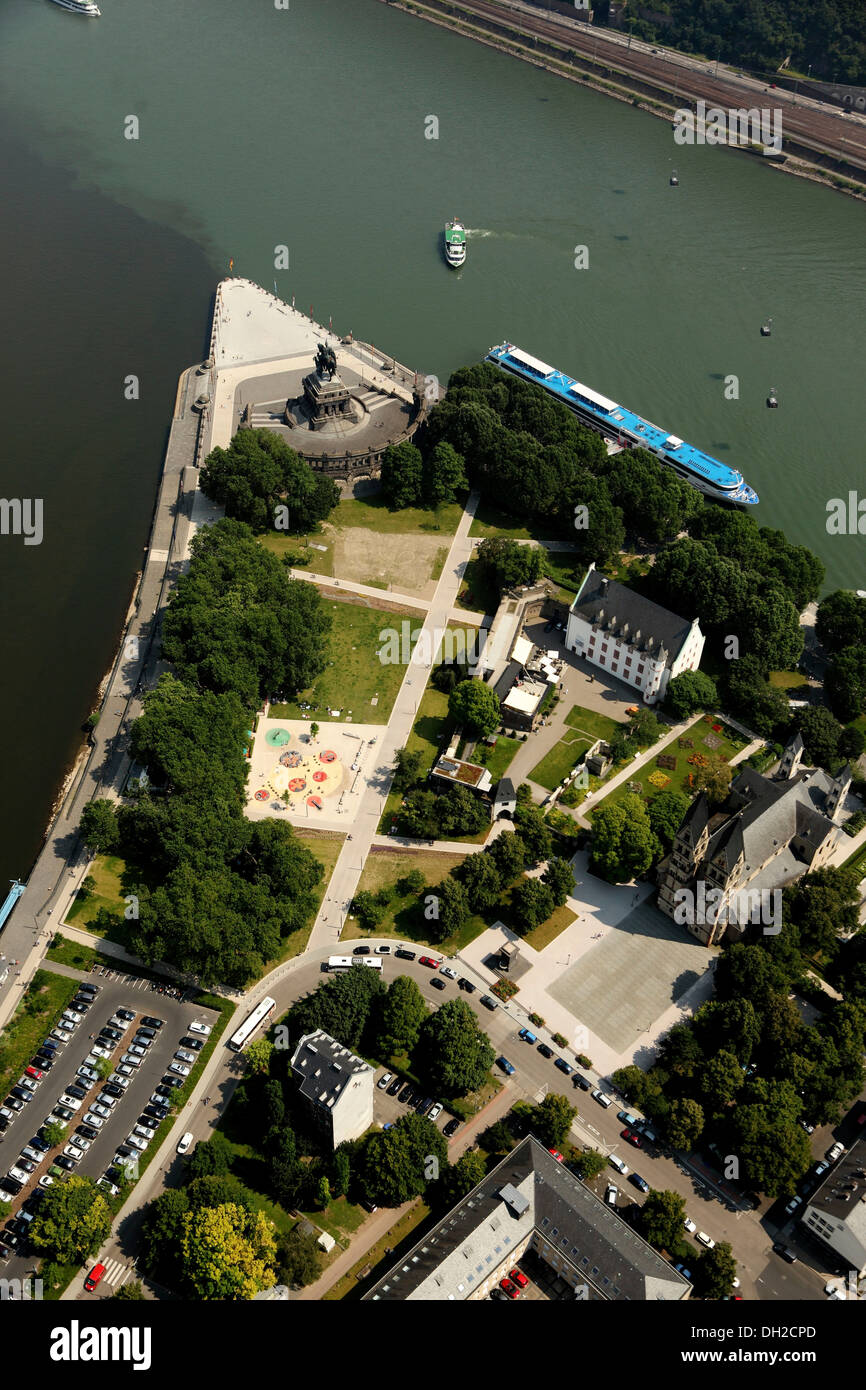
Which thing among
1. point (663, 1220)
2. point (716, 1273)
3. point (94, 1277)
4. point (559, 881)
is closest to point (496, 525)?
point (559, 881)

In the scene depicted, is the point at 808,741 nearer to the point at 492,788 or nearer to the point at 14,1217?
the point at 492,788

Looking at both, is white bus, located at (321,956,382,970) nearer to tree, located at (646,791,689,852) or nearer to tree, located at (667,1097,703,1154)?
tree, located at (667,1097,703,1154)

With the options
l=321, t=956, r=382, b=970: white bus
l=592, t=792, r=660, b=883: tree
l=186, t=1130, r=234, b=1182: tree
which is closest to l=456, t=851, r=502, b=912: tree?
l=592, t=792, r=660, b=883: tree

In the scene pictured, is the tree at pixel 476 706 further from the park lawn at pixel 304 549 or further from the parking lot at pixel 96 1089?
the parking lot at pixel 96 1089

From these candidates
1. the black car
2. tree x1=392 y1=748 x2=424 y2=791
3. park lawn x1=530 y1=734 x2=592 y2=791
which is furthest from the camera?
park lawn x1=530 y1=734 x2=592 y2=791

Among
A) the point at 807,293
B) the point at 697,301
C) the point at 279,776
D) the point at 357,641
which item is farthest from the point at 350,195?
the point at 279,776

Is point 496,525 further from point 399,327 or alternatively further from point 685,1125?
point 685,1125
